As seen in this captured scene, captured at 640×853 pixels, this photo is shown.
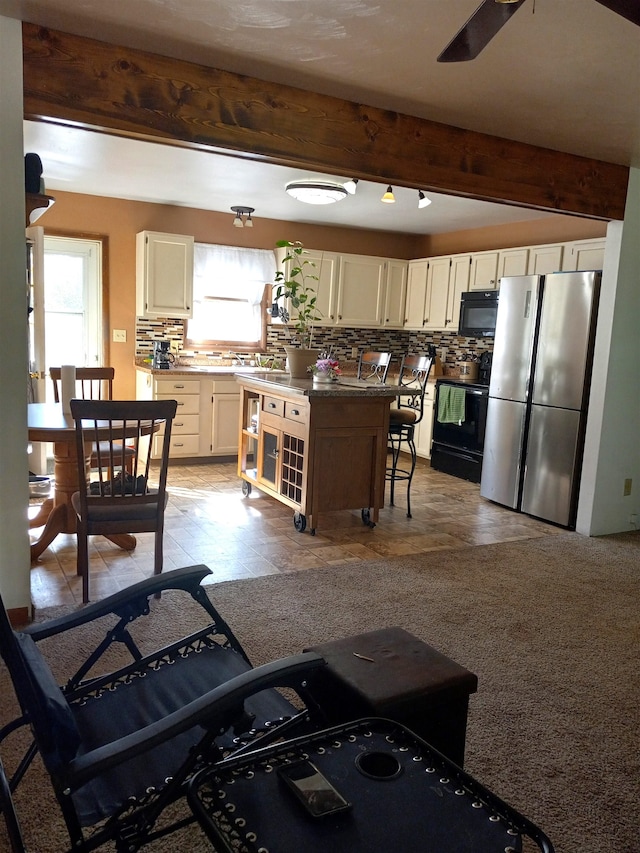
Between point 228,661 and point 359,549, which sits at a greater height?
point 228,661

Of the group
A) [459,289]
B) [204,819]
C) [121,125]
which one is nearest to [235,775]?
[204,819]

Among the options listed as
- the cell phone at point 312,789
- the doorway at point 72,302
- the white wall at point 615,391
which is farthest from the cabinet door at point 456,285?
the cell phone at point 312,789

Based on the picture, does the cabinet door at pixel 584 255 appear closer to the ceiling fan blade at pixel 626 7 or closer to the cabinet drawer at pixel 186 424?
the cabinet drawer at pixel 186 424

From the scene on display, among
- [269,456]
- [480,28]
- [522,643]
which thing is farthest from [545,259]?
[480,28]

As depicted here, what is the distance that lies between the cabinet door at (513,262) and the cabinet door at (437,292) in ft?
2.36

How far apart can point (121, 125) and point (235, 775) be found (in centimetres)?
247

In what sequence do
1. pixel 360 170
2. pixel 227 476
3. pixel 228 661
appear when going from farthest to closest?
pixel 227 476, pixel 360 170, pixel 228 661

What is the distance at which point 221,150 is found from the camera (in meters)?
2.92

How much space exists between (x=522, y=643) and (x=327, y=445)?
5.65ft

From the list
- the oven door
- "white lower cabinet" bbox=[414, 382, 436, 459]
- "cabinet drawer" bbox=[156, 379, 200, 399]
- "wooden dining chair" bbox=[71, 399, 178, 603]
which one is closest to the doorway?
"cabinet drawer" bbox=[156, 379, 200, 399]

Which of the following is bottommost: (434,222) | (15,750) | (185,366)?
(15,750)

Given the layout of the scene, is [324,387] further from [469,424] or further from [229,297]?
[229,297]

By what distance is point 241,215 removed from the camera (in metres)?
6.29

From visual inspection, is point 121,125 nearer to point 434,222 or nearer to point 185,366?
point 185,366
